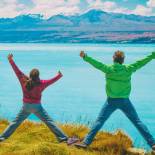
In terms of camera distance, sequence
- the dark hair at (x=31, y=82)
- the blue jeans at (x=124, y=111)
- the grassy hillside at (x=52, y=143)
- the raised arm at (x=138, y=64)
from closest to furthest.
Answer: the grassy hillside at (x=52, y=143) < the blue jeans at (x=124, y=111) < the raised arm at (x=138, y=64) < the dark hair at (x=31, y=82)

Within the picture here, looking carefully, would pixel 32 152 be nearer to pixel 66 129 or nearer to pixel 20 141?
pixel 20 141

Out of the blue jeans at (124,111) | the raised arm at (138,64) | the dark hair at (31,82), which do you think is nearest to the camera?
the blue jeans at (124,111)

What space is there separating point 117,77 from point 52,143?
1.82 meters

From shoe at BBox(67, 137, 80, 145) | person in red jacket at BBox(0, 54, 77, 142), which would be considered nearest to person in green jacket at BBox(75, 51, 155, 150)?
shoe at BBox(67, 137, 80, 145)

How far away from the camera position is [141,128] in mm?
10094

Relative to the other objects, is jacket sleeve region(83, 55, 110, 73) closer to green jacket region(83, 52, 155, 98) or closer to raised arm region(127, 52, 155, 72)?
green jacket region(83, 52, 155, 98)

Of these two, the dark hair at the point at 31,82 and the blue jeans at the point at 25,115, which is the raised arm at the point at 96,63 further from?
the blue jeans at the point at 25,115

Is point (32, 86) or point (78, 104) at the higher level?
point (32, 86)

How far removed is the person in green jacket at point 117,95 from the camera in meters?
10.1

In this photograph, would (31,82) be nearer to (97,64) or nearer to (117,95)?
(97,64)

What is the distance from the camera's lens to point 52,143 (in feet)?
31.1

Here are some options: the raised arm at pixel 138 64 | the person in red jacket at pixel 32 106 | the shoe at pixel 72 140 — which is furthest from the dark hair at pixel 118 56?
the shoe at pixel 72 140

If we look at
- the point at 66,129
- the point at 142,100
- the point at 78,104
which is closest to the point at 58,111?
the point at 78,104

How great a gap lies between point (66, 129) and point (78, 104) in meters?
36.3
